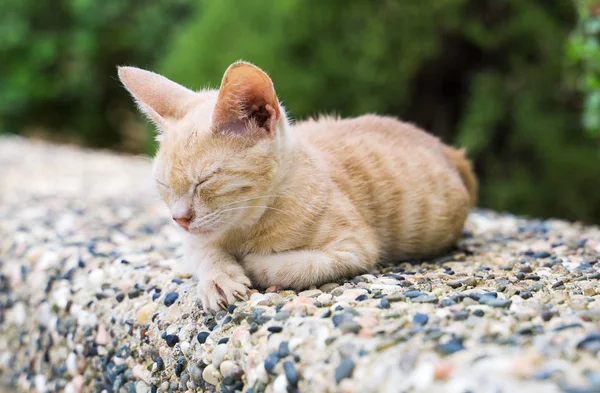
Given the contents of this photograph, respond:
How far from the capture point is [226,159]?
2.16 m

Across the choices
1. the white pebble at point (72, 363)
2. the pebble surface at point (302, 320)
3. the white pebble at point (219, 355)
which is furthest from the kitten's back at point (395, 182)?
the white pebble at point (72, 363)

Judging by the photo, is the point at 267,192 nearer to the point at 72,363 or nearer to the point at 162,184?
the point at 162,184

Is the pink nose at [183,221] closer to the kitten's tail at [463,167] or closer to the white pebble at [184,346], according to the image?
the white pebble at [184,346]

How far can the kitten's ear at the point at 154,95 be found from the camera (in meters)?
2.39

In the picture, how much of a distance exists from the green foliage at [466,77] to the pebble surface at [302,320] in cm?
164

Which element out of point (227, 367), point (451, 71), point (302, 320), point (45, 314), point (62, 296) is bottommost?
point (45, 314)

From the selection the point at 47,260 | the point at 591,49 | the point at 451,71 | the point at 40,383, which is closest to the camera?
the point at 40,383

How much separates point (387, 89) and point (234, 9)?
195 cm

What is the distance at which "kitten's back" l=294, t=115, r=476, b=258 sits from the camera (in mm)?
2689

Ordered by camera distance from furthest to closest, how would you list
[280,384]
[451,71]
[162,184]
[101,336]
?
[451,71] < [101,336] < [162,184] < [280,384]

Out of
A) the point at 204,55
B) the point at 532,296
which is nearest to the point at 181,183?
the point at 532,296

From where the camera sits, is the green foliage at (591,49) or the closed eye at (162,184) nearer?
the closed eye at (162,184)

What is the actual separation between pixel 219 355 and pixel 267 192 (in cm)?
55

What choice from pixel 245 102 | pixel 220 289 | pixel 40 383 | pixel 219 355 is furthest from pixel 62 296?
pixel 245 102
